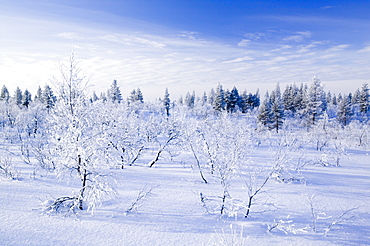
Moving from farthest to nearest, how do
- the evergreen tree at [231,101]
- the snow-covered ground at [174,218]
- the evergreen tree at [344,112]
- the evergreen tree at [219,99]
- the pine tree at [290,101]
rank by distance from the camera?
the pine tree at [290,101]
the evergreen tree at [231,101]
the evergreen tree at [219,99]
the evergreen tree at [344,112]
the snow-covered ground at [174,218]

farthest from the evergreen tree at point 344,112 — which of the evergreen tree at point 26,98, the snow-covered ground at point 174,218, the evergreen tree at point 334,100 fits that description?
the evergreen tree at point 26,98

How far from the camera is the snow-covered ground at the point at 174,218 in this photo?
5.34 meters

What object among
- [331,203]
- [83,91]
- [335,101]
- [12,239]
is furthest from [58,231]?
[335,101]

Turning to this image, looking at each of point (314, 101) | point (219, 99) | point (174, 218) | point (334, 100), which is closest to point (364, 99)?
point (314, 101)

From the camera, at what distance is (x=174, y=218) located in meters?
6.37

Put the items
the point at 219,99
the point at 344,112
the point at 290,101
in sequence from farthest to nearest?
the point at 290,101
the point at 219,99
the point at 344,112

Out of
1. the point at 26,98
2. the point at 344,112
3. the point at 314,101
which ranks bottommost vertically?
the point at 344,112

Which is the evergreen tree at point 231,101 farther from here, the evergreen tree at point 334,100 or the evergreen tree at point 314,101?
the evergreen tree at point 334,100

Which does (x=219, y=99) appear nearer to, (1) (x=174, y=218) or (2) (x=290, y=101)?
(2) (x=290, y=101)

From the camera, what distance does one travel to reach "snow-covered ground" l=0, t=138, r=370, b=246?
5.34 metres

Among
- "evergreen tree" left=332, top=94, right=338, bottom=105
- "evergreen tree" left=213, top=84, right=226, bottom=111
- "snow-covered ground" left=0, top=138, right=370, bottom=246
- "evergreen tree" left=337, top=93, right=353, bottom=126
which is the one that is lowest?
"snow-covered ground" left=0, top=138, right=370, bottom=246

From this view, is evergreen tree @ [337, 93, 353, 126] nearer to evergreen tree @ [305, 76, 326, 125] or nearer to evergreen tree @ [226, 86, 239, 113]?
evergreen tree @ [305, 76, 326, 125]

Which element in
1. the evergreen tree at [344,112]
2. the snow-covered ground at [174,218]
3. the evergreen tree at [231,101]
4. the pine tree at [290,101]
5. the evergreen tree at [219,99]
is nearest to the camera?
the snow-covered ground at [174,218]

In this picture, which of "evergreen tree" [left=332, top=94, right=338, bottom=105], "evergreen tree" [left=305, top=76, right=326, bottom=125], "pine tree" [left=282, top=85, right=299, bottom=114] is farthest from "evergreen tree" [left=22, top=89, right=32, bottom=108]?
"evergreen tree" [left=332, top=94, right=338, bottom=105]
